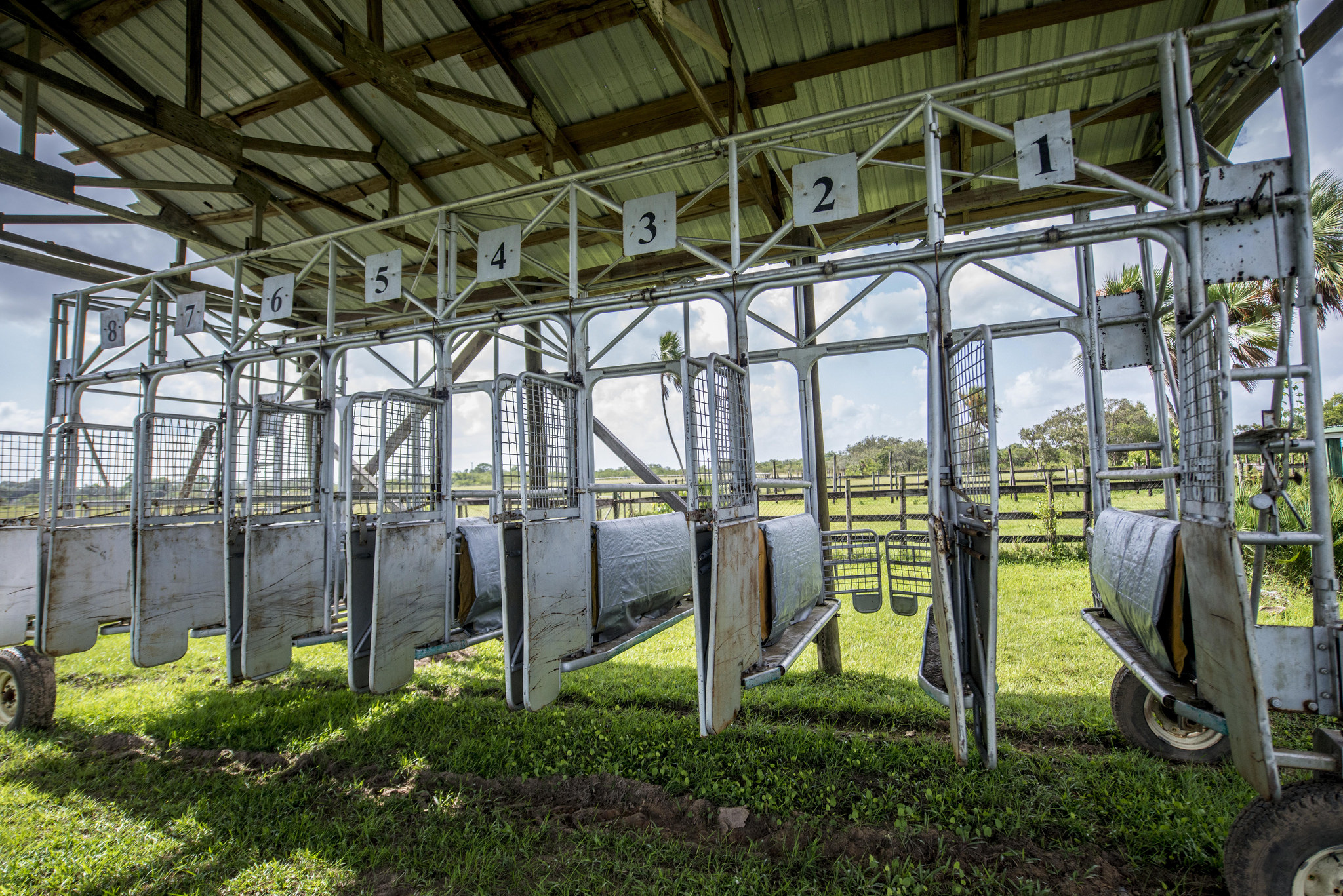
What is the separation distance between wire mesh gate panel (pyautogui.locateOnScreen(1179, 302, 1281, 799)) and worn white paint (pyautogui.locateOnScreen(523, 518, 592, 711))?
3.19 metres

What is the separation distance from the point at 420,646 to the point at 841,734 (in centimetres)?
311

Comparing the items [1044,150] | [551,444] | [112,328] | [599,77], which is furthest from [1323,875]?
[112,328]

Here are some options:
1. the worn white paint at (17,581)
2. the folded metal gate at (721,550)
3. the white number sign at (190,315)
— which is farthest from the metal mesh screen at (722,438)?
the worn white paint at (17,581)

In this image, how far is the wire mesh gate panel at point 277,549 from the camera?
4773mm

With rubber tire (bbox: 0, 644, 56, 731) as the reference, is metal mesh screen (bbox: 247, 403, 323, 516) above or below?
above

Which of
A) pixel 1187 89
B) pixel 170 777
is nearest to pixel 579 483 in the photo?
pixel 170 777

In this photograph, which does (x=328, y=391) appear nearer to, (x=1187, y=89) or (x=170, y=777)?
(x=170, y=777)

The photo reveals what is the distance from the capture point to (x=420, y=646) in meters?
4.42

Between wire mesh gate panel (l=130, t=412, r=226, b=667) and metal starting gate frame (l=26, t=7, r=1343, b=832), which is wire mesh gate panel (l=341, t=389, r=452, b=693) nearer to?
metal starting gate frame (l=26, t=7, r=1343, b=832)

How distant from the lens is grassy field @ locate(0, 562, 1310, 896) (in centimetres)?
313

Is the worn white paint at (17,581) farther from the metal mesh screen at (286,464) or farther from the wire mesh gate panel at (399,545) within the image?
the wire mesh gate panel at (399,545)

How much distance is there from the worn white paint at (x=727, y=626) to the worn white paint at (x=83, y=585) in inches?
201

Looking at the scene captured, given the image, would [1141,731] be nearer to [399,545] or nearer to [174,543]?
[399,545]

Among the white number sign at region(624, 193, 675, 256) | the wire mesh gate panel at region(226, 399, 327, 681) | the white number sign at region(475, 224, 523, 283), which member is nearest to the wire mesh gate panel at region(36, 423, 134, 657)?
the wire mesh gate panel at region(226, 399, 327, 681)
